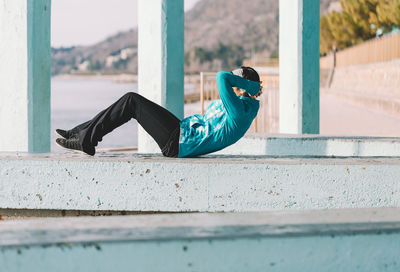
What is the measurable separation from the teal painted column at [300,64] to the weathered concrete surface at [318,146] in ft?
4.07

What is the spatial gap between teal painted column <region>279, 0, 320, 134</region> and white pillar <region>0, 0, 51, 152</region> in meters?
3.76

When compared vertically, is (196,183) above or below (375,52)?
below

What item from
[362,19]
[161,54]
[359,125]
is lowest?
[359,125]

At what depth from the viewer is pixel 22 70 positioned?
682cm

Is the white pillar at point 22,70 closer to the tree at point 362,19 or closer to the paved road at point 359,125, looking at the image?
the paved road at point 359,125

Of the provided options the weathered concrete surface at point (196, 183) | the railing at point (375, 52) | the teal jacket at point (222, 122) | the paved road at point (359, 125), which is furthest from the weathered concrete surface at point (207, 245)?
the railing at point (375, 52)

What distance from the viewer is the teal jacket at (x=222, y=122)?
505cm

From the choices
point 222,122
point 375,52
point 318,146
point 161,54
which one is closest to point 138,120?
point 222,122

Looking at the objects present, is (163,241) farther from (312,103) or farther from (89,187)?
(312,103)

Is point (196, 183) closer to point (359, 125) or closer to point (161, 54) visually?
point (161, 54)

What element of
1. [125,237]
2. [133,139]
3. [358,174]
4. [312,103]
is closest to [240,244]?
[125,237]

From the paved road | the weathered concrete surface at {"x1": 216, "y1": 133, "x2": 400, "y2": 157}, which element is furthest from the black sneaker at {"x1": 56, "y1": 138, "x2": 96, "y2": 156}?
the paved road

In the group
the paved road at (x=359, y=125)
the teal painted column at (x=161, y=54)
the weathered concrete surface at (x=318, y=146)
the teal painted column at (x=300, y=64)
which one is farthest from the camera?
the paved road at (x=359, y=125)

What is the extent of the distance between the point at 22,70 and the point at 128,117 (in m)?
2.04
